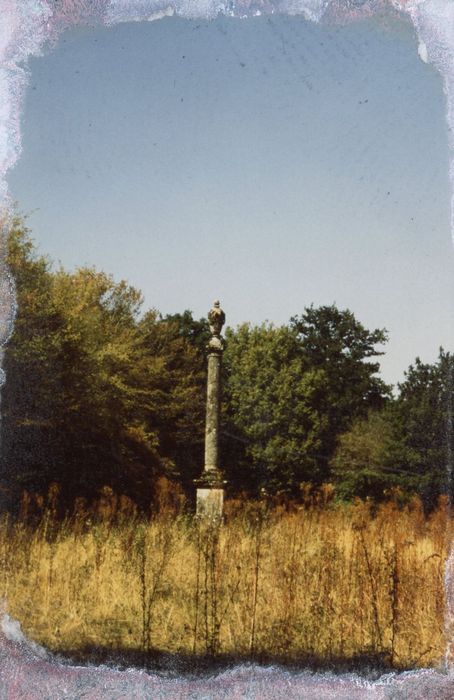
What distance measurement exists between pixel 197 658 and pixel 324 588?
1.56 metres

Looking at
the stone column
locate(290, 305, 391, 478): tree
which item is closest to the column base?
the stone column

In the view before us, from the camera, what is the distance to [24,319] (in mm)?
7570

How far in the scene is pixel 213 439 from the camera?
10.8m

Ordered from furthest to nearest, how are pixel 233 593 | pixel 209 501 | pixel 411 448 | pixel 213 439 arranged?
pixel 411 448 < pixel 213 439 < pixel 209 501 < pixel 233 593

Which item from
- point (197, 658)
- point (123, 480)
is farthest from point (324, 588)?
point (123, 480)

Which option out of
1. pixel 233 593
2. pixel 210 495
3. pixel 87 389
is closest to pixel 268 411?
pixel 87 389

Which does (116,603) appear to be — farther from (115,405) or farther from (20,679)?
(115,405)

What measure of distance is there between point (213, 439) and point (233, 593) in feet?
20.0

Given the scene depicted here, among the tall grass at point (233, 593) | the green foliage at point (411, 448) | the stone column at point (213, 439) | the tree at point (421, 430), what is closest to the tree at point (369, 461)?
the green foliage at point (411, 448)

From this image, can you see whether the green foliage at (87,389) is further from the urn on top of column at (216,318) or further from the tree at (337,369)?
the tree at (337,369)

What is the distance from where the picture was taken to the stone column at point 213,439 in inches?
408

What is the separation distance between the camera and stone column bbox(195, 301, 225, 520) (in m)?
10.4

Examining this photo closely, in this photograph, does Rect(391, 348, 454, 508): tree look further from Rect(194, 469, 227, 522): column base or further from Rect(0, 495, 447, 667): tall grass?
Rect(0, 495, 447, 667): tall grass

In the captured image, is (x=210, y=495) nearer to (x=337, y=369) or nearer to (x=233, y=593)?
(x=233, y=593)
